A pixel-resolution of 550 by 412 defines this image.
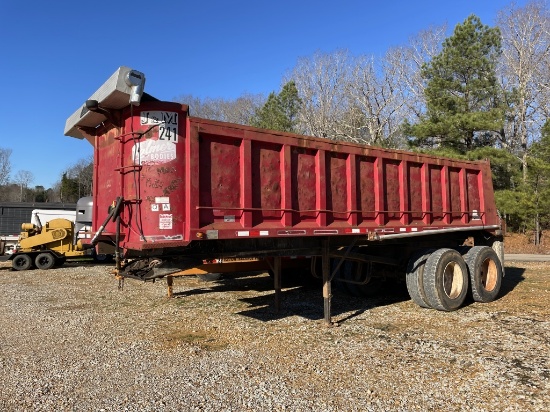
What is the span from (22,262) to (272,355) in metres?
15.7

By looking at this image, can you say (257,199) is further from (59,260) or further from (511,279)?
(59,260)

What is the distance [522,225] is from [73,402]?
84.7 ft

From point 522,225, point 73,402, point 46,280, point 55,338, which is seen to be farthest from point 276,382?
point 522,225

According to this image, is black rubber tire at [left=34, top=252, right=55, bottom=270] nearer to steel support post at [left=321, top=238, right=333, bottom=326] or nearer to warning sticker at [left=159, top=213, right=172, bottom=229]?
steel support post at [left=321, top=238, right=333, bottom=326]

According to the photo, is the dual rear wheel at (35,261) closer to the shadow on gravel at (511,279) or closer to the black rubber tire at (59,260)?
the black rubber tire at (59,260)

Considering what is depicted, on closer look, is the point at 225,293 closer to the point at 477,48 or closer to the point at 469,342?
the point at 469,342

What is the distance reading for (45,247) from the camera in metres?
17.8

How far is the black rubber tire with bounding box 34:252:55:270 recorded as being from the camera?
17.4 metres

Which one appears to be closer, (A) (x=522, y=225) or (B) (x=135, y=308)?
(B) (x=135, y=308)

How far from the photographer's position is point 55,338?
249 inches

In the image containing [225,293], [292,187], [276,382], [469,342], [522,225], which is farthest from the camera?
[522,225]

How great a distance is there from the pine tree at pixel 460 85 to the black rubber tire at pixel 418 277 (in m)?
17.6

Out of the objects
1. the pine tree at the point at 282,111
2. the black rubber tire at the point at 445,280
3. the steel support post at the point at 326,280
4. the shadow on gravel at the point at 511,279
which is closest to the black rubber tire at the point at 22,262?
the steel support post at the point at 326,280

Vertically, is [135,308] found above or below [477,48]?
below
